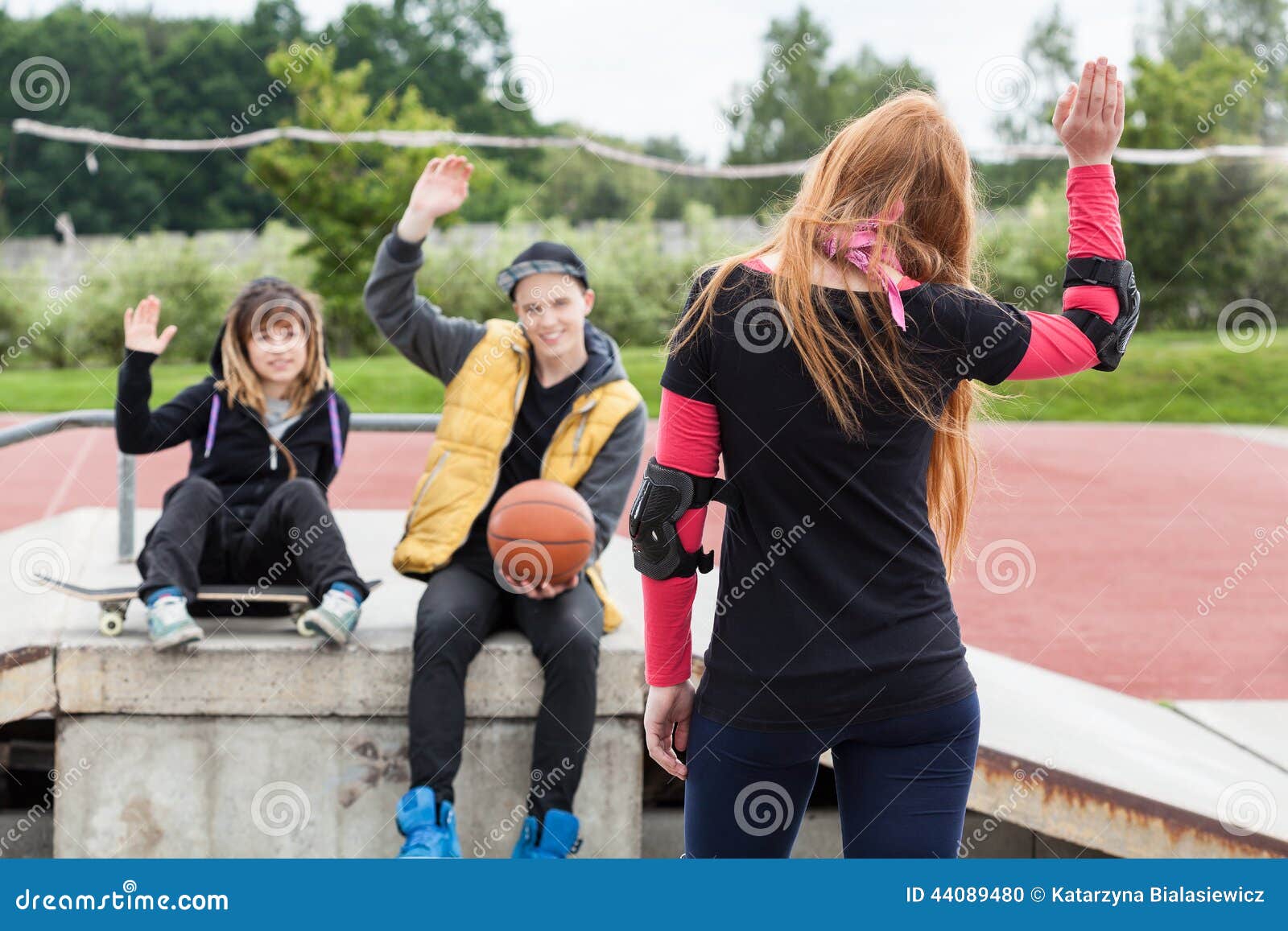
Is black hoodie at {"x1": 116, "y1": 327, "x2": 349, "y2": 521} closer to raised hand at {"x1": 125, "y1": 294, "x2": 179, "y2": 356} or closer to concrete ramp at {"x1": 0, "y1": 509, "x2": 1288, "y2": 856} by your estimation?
raised hand at {"x1": 125, "y1": 294, "x2": 179, "y2": 356}

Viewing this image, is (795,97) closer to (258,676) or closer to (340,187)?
(340,187)

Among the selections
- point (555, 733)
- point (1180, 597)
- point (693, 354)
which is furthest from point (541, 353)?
point (1180, 597)

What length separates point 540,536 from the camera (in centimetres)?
391

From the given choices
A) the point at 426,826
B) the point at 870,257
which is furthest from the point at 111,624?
the point at 870,257

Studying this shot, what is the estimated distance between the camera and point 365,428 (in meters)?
4.87

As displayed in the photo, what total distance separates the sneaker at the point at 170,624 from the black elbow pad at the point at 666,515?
2.33 meters

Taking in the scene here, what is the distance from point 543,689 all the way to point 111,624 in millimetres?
1436

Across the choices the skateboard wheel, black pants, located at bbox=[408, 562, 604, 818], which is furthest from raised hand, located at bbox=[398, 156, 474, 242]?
the skateboard wheel

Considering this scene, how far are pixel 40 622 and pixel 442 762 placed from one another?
1.57m

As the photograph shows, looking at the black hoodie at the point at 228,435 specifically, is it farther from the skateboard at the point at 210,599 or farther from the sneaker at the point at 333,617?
the sneaker at the point at 333,617

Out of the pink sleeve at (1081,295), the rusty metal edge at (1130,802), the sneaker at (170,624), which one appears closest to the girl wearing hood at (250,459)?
the sneaker at (170,624)

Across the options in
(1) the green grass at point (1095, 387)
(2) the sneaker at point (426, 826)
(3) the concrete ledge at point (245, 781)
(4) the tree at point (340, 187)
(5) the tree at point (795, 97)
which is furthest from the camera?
(5) the tree at point (795, 97)

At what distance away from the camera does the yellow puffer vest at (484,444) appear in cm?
410
